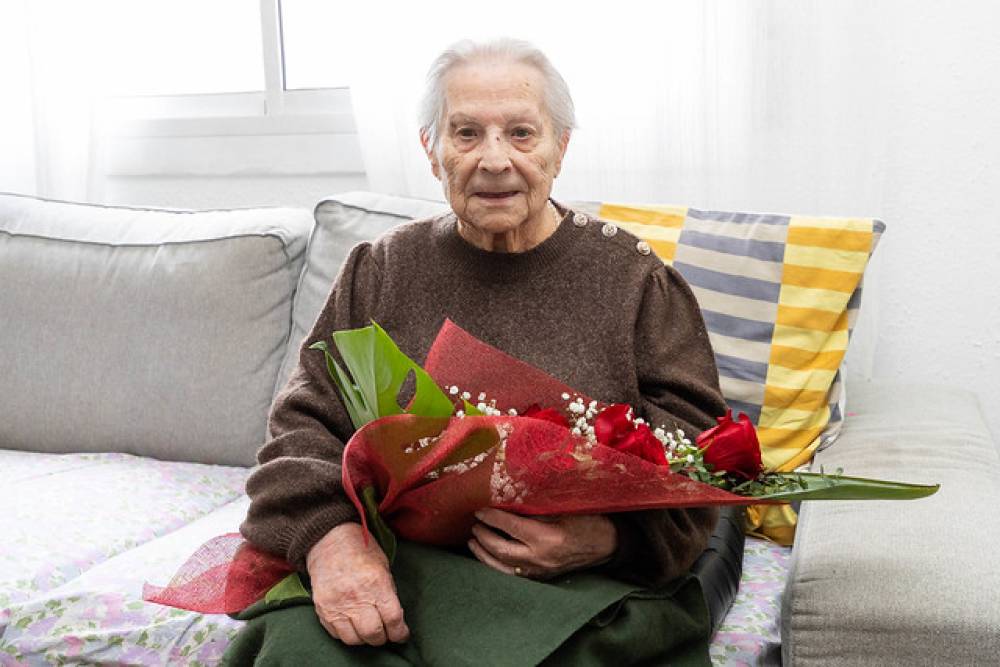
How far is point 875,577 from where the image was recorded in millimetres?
1213

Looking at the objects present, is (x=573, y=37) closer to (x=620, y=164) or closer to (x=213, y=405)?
(x=620, y=164)

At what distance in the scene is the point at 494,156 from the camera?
148 cm

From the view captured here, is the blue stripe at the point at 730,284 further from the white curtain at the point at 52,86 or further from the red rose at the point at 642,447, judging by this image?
the white curtain at the point at 52,86

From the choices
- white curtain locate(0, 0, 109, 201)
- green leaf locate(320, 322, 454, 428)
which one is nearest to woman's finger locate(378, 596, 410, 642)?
green leaf locate(320, 322, 454, 428)

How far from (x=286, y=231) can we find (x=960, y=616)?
1.47 m

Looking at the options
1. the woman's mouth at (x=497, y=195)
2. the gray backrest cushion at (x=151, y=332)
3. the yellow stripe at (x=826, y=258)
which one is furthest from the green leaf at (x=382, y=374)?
the gray backrest cushion at (x=151, y=332)

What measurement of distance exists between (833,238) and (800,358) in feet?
0.65

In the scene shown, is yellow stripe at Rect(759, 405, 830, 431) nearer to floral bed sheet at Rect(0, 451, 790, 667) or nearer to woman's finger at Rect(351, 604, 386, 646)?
floral bed sheet at Rect(0, 451, 790, 667)

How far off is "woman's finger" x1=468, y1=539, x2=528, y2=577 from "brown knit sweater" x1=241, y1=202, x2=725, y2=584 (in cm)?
17

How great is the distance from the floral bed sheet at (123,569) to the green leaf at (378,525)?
285mm

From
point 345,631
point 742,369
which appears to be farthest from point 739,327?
point 345,631

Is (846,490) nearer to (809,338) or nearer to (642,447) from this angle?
(642,447)

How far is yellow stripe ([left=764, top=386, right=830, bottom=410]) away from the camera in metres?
1.76

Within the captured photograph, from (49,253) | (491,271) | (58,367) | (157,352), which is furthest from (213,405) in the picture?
(491,271)
